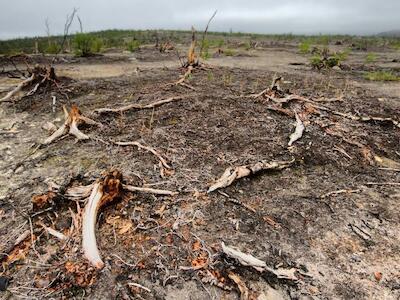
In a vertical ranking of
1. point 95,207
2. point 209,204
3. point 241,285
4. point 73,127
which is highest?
point 73,127

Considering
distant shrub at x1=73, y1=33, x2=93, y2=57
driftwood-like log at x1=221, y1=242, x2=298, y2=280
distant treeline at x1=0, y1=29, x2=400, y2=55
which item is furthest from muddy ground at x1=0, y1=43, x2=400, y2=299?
distant treeline at x1=0, y1=29, x2=400, y2=55

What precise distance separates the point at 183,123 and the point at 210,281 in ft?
9.12

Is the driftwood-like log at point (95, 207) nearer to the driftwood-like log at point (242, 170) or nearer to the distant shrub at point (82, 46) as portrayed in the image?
the driftwood-like log at point (242, 170)

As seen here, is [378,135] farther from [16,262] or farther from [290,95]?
[16,262]

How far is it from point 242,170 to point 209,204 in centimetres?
60

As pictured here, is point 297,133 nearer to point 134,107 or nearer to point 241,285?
point 134,107

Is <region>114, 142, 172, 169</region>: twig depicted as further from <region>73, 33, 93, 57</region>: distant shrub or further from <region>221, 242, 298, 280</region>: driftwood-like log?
<region>73, 33, 93, 57</region>: distant shrub

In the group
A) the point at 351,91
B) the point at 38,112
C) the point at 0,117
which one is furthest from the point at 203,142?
the point at 351,91

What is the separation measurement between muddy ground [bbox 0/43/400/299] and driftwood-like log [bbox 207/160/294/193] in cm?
7

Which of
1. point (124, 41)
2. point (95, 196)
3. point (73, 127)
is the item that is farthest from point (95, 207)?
point (124, 41)

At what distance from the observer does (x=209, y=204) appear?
3.22 m

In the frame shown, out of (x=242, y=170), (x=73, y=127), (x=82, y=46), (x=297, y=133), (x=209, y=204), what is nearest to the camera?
(x=209, y=204)

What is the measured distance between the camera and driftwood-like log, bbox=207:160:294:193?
345cm

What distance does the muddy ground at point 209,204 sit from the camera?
2494 millimetres
